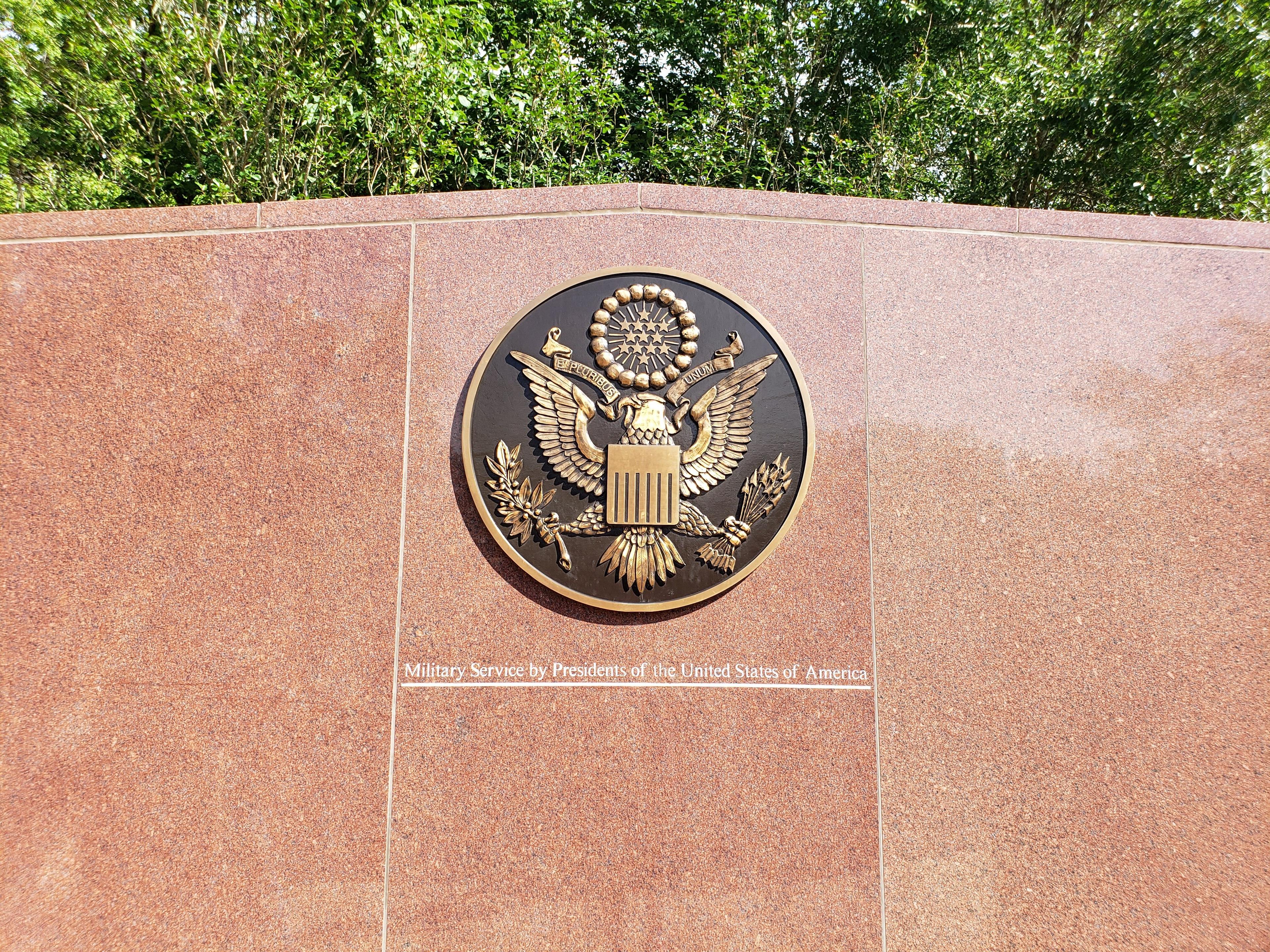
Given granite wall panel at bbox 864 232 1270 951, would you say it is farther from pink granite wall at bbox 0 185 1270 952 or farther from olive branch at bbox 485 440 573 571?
olive branch at bbox 485 440 573 571

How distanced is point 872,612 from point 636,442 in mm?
1528

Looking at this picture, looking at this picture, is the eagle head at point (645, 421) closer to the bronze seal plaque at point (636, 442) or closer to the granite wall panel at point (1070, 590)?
the bronze seal plaque at point (636, 442)

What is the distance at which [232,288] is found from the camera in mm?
4062

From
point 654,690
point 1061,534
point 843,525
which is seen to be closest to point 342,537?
point 654,690

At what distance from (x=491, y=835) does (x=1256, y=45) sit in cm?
918

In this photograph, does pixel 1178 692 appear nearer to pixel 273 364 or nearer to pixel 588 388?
pixel 588 388

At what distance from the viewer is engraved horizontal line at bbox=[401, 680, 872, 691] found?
374 centimetres

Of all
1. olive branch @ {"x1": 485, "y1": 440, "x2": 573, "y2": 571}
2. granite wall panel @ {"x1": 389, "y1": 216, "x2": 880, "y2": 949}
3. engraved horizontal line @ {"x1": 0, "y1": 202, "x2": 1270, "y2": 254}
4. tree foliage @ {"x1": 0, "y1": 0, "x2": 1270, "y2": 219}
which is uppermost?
tree foliage @ {"x1": 0, "y1": 0, "x2": 1270, "y2": 219}

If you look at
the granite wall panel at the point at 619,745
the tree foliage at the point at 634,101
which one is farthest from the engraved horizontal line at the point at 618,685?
the tree foliage at the point at 634,101

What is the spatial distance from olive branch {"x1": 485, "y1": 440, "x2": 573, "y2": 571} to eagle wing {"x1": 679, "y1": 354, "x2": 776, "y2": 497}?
684mm

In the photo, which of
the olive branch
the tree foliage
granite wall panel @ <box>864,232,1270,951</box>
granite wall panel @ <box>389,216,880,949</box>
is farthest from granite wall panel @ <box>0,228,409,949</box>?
the tree foliage

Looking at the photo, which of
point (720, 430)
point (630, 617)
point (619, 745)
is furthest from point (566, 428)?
point (619, 745)

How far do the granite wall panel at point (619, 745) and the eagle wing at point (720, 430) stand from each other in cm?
38

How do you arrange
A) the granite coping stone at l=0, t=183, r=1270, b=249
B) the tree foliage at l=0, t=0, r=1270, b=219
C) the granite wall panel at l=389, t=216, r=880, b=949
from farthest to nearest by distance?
the tree foliage at l=0, t=0, r=1270, b=219, the granite coping stone at l=0, t=183, r=1270, b=249, the granite wall panel at l=389, t=216, r=880, b=949
